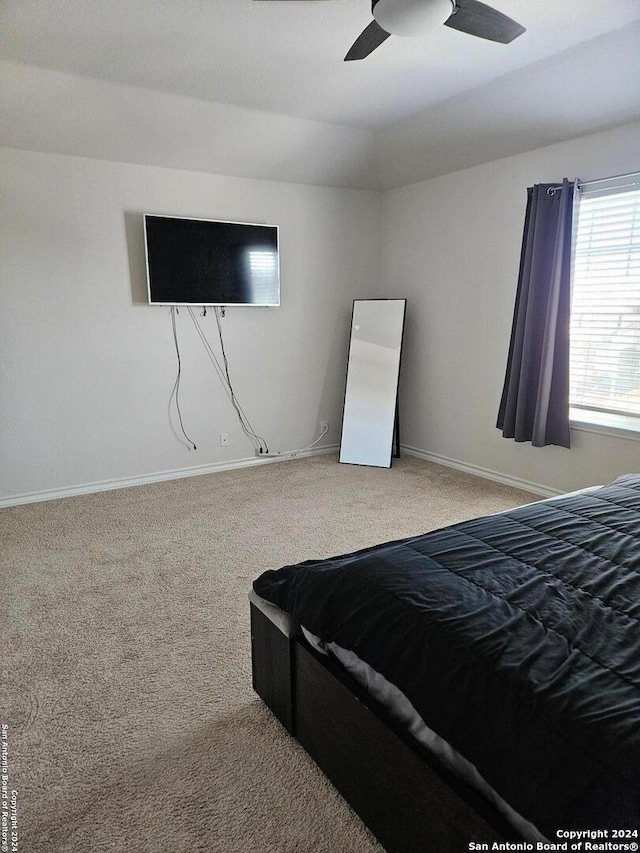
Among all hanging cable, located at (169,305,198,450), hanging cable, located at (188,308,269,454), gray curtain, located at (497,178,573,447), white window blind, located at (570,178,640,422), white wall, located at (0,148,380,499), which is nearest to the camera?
white window blind, located at (570,178,640,422)

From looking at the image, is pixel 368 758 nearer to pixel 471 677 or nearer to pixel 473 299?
pixel 471 677

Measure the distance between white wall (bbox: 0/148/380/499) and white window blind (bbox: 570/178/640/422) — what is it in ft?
6.84

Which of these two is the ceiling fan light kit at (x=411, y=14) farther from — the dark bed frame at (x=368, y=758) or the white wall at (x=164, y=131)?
the dark bed frame at (x=368, y=758)

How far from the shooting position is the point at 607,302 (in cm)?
346

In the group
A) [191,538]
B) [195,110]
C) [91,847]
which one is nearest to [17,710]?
[91,847]

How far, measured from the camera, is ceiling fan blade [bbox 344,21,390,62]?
2.08 m

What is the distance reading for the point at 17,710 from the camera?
1.89 m

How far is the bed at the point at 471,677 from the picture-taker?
0.96m

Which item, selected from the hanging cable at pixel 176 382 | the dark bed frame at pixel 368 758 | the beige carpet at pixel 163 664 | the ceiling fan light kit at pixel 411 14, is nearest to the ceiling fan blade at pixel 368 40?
the ceiling fan light kit at pixel 411 14

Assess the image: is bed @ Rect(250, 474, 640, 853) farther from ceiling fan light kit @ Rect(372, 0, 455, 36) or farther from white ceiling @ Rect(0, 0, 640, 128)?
white ceiling @ Rect(0, 0, 640, 128)

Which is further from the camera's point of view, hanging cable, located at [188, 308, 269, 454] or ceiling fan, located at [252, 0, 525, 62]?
hanging cable, located at [188, 308, 269, 454]

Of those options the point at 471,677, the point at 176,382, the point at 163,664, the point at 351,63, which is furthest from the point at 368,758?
the point at 176,382

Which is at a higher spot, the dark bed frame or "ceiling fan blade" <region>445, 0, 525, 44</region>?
"ceiling fan blade" <region>445, 0, 525, 44</region>

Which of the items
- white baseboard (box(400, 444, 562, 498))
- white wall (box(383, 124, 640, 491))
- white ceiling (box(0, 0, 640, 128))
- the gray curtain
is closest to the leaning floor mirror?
white wall (box(383, 124, 640, 491))
